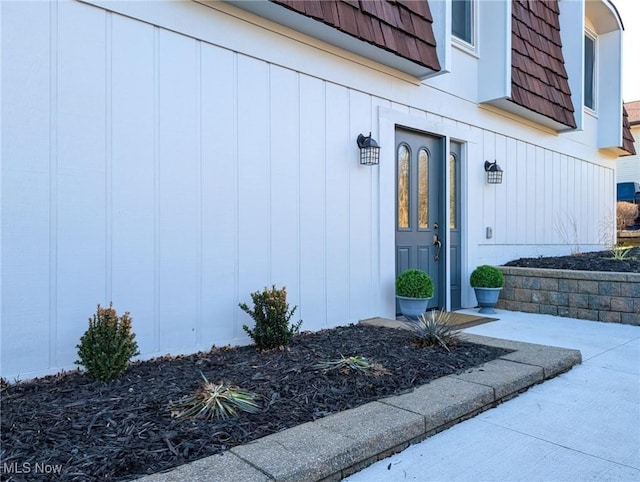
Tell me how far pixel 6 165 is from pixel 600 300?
20.1 ft

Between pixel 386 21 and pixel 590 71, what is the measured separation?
23.9 feet

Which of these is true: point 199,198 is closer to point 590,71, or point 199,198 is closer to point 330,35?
point 330,35

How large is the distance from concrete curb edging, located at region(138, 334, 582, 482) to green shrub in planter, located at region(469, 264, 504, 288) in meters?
2.57

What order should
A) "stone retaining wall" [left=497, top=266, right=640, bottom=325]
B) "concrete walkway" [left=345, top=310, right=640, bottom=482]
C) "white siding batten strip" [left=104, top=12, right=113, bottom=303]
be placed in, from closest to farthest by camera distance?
"concrete walkway" [left=345, top=310, right=640, bottom=482], "white siding batten strip" [left=104, top=12, right=113, bottom=303], "stone retaining wall" [left=497, top=266, right=640, bottom=325]

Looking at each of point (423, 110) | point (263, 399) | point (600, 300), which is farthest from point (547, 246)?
point (263, 399)

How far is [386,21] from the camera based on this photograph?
14.9 feet

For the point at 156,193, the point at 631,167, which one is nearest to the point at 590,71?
the point at 156,193

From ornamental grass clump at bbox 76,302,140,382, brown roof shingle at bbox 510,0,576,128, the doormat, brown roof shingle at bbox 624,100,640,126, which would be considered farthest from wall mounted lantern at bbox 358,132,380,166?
brown roof shingle at bbox 624,100,640,126

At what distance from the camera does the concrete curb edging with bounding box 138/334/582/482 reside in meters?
1.73

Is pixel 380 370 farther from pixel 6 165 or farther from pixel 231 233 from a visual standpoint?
pixel 6 165

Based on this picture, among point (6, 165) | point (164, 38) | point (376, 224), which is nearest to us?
point (6, 165)

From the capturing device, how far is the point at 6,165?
8.84 ft

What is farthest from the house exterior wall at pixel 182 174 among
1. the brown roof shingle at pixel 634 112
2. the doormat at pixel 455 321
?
the brown roof shingle at pixel 634 112

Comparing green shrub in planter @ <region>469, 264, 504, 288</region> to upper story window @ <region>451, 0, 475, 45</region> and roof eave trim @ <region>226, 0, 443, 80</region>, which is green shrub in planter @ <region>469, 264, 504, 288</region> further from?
upper story window @ <region>451, 0, 475, 45</region>
